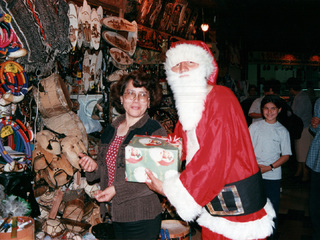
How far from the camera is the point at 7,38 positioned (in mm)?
2496

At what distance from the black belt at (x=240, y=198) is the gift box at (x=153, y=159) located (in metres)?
0.30

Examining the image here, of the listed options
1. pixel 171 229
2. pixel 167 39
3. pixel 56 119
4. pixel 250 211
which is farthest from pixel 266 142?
pixel 167 39

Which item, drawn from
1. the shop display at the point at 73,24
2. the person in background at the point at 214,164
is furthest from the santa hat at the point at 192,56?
the shop display at the point at 73,24

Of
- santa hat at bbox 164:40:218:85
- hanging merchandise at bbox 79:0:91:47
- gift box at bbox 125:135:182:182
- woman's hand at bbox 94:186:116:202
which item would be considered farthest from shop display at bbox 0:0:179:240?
santa hat at bbox 164:40:218:85

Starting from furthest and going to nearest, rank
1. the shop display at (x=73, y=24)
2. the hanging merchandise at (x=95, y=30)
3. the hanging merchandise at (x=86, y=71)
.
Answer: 1. the hanging merchandise at (x=86, y=71)
2. the hanging merchandise at (x=95, y=30)
3. the shop display at (x=73, y=24)

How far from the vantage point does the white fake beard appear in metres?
1.76

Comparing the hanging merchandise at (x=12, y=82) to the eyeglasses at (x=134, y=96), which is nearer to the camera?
the eyeglasses at (x=134, y=96)

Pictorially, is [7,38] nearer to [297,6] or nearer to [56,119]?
[56,119]

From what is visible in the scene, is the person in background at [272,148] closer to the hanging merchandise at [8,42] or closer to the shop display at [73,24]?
the shop display at [73,24]

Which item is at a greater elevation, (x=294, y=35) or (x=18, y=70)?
(x=294, y=35)

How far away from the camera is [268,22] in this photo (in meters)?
11.4

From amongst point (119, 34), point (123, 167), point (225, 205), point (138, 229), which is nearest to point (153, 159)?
point (123, 167)

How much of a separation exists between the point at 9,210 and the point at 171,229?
155 centimetres

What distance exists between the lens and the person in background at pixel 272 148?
325cm
